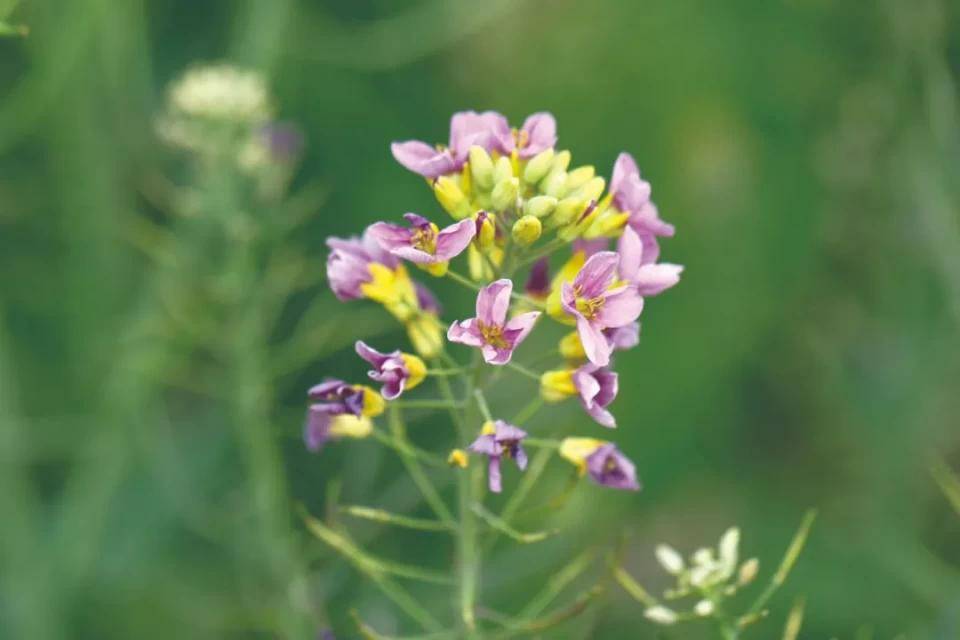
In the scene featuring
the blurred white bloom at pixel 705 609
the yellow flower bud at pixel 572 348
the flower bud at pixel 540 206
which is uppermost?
the flower bud at pixel 540 206

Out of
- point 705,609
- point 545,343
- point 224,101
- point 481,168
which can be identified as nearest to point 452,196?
point 481,168

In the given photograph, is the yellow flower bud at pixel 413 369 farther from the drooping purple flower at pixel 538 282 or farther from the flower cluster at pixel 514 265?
the drooping purple flower at pixel 538 282

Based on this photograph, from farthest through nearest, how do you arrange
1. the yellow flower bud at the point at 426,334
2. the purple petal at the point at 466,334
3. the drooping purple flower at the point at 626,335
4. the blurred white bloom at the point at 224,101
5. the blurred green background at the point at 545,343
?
the blurred green background at the point at 545,343, the blurred white bloom at the point at 224,101, the yellow flower bud at the point at 426,334, the drooping purple flower at the point at 626,335, the purple petal at the point at 466,334

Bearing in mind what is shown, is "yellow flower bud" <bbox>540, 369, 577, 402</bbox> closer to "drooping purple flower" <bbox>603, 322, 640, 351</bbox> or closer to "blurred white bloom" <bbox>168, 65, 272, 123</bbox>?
"drooping purple flower" <bbox>603, 322, 640, 351</bbox>

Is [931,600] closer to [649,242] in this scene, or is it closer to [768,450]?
[768,450]

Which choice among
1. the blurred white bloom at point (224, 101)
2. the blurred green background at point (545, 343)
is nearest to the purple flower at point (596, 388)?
the blurred white bloom at point (224, 101)

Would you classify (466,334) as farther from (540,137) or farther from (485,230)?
(540,137)

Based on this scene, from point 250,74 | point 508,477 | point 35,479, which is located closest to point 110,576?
point 35,479
